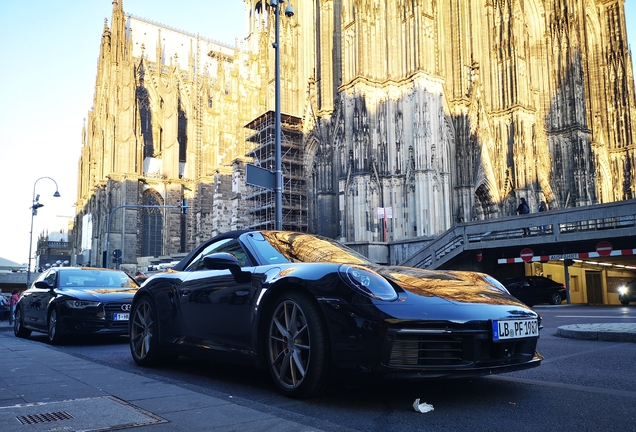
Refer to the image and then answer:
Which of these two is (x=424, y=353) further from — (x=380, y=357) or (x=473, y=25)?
(x=473, y=25)

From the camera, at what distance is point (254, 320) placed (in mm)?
3936

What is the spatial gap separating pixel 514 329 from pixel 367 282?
985 millimetres

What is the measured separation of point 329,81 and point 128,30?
3364 centimetres

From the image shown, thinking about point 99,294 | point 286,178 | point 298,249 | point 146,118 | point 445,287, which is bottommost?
point 99,294

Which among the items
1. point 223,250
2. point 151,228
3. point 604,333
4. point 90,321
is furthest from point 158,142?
point 223,250

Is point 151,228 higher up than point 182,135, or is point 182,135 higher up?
point 182,135

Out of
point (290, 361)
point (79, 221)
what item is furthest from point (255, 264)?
point (79, 221)

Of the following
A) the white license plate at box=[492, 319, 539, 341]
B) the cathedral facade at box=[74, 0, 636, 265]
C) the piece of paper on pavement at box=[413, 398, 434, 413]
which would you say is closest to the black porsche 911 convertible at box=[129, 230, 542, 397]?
the white license plate at box=[492, 319, 539, 341]

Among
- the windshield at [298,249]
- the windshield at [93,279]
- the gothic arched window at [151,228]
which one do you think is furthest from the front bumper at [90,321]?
the gothic arched window at [151,228]

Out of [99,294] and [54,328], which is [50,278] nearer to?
[54,328]

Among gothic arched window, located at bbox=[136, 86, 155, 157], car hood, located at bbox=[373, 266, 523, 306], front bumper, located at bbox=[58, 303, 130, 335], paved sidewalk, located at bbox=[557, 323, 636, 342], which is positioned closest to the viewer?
car hood, located at bbox=[373, 266, 523, 306]

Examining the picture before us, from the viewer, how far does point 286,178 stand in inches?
1412

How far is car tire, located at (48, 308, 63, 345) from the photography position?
7.92 m

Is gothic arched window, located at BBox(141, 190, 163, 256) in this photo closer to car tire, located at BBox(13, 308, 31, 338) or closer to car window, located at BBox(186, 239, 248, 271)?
car tire, located at BBox(13, 308, 31, 338)
